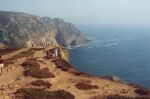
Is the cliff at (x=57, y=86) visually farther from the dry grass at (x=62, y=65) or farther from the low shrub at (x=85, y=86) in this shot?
the dry grass at (x=62, y=65)

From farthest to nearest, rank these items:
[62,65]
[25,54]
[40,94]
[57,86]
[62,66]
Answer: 1. [25,54]
2. [62,65]
3. [62,66]
4. [57,86]
5. [40,94]

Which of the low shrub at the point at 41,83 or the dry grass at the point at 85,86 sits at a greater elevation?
the low shrub at the point at 41,83

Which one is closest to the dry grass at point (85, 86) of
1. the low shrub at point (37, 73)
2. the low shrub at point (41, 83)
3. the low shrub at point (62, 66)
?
the low shrub at point (41, 83)

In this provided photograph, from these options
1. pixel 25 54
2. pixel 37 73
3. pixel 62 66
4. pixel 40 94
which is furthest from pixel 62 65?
pixel 40 94

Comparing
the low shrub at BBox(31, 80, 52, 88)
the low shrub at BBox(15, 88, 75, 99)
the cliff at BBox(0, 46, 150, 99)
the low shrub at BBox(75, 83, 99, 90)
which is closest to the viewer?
the low shrub at BBox(15, 88, 75, 99)

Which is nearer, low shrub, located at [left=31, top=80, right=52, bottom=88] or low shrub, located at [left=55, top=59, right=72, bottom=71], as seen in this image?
low shrub, located at [left=31, top=80, right=52, bottom=88]

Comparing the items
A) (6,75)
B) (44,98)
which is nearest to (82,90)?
(44,98)

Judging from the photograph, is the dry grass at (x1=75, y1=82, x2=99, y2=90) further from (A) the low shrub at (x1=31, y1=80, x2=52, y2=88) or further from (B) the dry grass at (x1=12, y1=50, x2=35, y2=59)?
(B) the dry grass at (x1=12, y1=50, x2=35, y2=59)

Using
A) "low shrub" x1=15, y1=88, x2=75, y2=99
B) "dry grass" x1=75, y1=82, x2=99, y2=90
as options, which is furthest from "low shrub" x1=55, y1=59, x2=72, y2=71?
"low shrub" x1=15, y1=88, x2=75, y2=99

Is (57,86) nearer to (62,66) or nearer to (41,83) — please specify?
(41,83)
